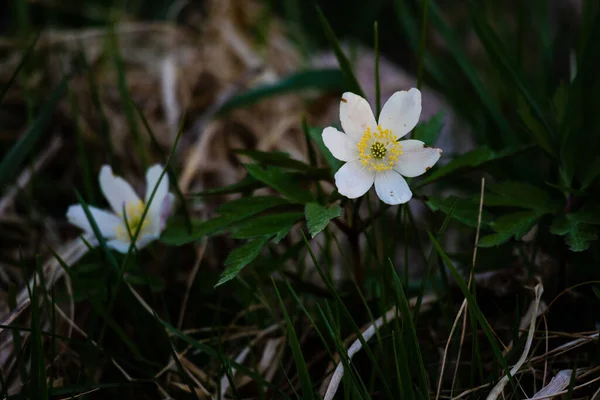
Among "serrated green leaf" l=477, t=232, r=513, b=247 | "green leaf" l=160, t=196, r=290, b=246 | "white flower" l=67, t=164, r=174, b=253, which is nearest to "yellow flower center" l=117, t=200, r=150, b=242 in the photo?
"white flower" l=67, t=164, r=174, b=253

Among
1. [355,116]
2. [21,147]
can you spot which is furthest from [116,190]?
[355,116]

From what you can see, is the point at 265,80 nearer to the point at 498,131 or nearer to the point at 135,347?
the point at 498,131

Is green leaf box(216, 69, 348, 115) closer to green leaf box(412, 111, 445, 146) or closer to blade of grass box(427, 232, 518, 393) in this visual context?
green leaf box(412, 111, 445, 146)

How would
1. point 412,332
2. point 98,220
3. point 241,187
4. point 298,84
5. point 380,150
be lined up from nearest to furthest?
point 412,332 → point 380,150 → point 241,187 → point 98,220 → point 298,84

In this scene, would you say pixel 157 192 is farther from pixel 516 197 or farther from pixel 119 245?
pixel 516 197

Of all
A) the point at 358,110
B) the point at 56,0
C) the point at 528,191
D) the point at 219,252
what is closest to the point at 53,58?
the point at 56,0

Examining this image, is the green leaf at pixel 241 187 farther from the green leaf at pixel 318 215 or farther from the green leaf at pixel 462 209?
the green leaf at pixel 462 209
